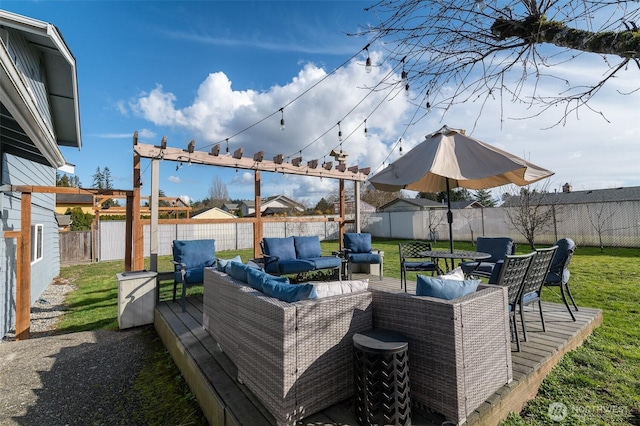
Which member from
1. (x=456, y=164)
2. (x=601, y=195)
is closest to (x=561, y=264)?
(x=456, y=164)

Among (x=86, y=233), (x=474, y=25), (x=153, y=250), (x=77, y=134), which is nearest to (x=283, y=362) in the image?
(x=474, y=25)

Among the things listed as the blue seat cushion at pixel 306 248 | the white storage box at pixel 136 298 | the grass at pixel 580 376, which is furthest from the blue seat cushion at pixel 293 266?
the grass at pixel 580 376

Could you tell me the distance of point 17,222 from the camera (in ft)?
15.9

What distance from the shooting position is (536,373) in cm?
233

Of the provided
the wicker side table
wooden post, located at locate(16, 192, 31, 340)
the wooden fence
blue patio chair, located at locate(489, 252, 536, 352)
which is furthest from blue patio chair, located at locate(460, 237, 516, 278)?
the wooden fence

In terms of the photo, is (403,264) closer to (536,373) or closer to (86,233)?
(536,373)

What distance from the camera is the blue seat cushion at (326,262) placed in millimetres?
5464

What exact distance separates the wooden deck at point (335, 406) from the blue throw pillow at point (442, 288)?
2.27ft

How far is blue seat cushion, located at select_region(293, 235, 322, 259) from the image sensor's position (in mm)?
5926

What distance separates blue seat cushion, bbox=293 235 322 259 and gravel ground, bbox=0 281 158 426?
9.21 ft

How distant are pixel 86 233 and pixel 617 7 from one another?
48.1 feet

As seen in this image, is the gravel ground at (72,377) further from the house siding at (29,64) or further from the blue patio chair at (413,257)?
the blue patio chair at (413,257)

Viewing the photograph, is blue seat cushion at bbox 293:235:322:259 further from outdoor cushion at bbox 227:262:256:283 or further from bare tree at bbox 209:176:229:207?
bare tree at bbox 209:176:229:207

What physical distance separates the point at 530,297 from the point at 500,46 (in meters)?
2.53
